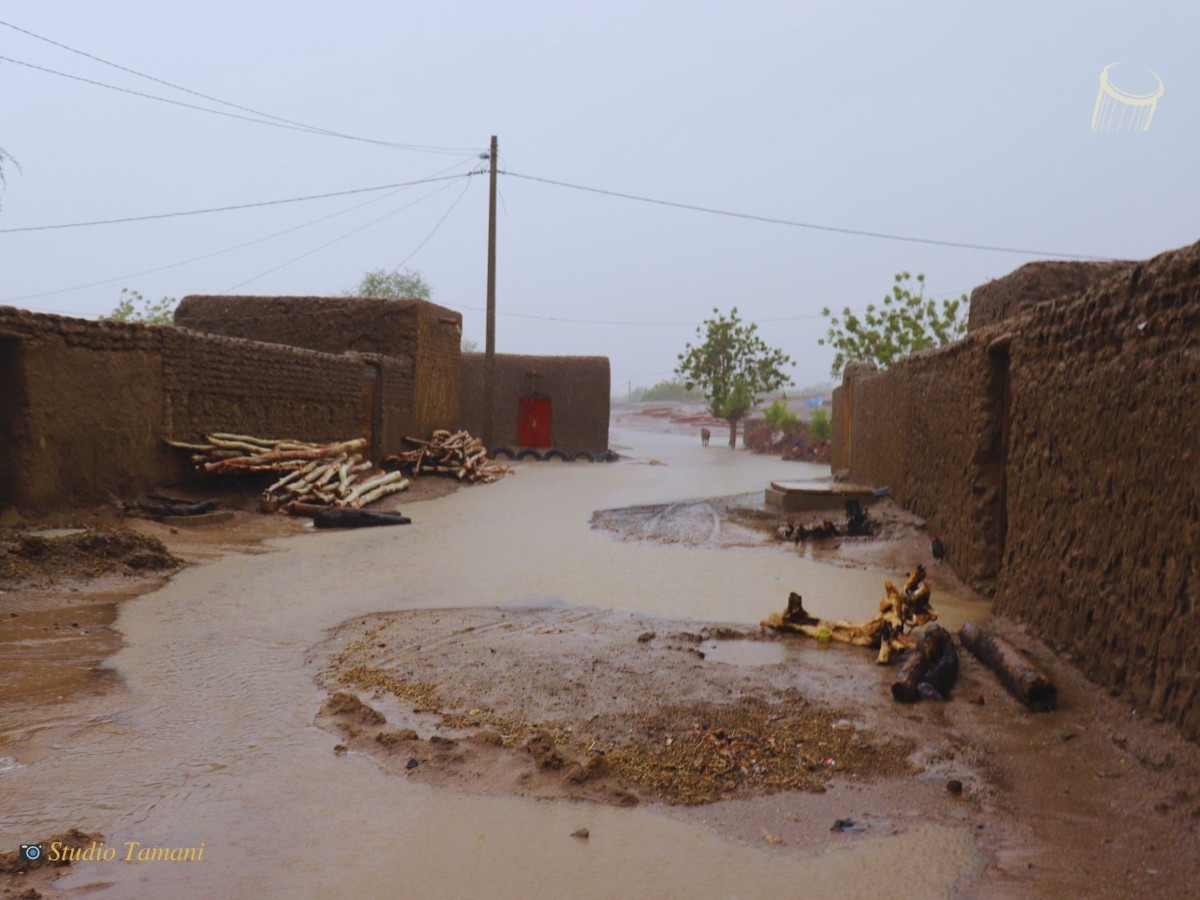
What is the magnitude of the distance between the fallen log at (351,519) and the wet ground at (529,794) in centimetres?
505

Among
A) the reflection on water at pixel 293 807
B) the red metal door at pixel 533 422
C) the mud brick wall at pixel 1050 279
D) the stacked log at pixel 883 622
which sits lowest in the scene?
the reflection on water at pixel 293 807

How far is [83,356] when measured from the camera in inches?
389

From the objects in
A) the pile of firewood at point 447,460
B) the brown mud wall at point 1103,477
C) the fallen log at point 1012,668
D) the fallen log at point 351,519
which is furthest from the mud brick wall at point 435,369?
the fallen log at point 1012,668

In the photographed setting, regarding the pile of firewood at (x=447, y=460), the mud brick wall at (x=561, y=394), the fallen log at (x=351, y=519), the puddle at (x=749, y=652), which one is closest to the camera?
the puddle at (x=749, y=652)

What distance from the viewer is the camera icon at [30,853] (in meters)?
2.87

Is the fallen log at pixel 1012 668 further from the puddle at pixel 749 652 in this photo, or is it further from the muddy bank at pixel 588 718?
the puddle at pixel 749 652

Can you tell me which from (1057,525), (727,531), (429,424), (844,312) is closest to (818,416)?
(844,312)

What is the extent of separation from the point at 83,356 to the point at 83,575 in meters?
3.50

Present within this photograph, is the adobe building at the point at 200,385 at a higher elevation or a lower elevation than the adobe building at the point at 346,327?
lower

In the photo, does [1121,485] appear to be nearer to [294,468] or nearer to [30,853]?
[30,853]

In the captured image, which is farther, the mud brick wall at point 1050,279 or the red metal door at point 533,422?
the red metal door at point 533,422

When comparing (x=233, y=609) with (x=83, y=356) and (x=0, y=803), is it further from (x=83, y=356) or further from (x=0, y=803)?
(x=83, y=356)

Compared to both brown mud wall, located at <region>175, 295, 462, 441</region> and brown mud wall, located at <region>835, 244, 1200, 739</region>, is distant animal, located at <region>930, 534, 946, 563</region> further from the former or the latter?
brown mud wall, located at <region>175, 295, 462, 441</region>

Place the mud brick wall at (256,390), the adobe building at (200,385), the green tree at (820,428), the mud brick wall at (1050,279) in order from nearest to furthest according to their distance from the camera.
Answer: the mud brick wall at (1050,279)
the adobe building at (200,385)
the mud brick wall at (256,390)
the green tree at (820,428)
